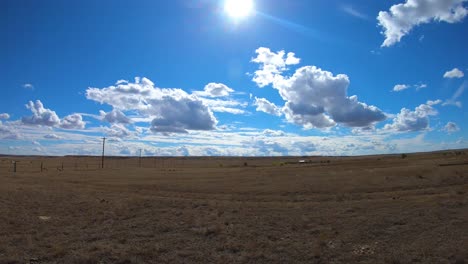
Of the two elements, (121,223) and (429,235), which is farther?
(121,223)

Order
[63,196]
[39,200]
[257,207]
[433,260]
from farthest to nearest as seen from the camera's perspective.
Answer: [63,196] → [39,200] → [257,207] → [433,260]

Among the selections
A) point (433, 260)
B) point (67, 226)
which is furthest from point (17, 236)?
point (433, 260)

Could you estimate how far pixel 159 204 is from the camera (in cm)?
2167

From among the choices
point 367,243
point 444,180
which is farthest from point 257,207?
point 444,180

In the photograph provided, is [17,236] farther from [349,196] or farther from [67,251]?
[349,196]

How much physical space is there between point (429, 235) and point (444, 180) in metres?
23.3

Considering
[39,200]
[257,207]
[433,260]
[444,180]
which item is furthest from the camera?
[444,180]

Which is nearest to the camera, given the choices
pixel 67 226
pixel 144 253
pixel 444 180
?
pixel 144 253

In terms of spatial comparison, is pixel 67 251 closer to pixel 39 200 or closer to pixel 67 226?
pixel 67 226

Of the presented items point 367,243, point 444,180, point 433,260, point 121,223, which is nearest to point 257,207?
point 121,223

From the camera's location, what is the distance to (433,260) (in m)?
10.9

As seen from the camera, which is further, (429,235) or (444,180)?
(444,180)

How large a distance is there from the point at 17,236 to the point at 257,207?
11412mm

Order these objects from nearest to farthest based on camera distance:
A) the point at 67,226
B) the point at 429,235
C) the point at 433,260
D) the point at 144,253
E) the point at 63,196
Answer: the point at 433,260 < the point at 144,253 < the point at 429,235 < the point at 67,226 < the point at 63,196
